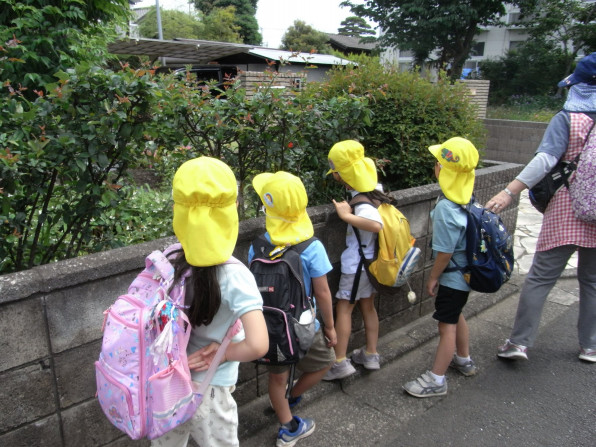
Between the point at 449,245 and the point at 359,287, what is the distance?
1.98ft

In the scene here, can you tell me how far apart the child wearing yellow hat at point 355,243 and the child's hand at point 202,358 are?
1255mm

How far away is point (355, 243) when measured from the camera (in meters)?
2.90

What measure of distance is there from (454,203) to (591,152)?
0.97m

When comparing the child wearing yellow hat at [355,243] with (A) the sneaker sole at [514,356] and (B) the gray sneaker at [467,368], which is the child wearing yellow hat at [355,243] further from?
(A) the sneaker sole at [514,356]

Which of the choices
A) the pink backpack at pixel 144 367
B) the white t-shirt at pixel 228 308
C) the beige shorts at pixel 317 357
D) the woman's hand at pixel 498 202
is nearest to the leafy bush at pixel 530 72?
the woman's hand at pixel 498 202

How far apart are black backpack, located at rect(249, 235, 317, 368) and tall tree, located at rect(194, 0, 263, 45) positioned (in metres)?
44.6

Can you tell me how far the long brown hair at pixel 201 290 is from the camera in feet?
5.19

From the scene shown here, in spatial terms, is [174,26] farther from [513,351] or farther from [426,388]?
[426,388]

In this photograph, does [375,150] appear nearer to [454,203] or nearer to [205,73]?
[454,203]

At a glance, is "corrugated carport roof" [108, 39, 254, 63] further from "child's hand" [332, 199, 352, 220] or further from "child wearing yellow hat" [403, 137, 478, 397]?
"child wearing yellow hat" [403, 137, 478, 397]

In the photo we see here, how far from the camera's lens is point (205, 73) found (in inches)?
621

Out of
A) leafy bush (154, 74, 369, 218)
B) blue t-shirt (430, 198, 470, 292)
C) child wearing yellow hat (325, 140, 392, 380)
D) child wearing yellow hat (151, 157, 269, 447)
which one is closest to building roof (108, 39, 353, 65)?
leafy bush (154, 74, 369, 218)

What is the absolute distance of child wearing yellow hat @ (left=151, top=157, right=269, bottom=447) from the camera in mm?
1497

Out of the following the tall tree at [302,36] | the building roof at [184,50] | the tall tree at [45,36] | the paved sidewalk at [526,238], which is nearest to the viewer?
the tall tree at [45,36]
